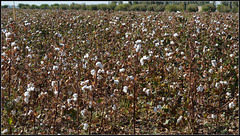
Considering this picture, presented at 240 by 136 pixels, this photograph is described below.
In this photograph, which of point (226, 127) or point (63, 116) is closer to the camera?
point (226, 127)

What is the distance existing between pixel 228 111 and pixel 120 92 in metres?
1.83

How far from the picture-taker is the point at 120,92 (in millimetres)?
4160

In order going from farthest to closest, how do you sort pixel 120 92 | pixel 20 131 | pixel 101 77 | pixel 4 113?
pixel 120 92
pixel 4 113
pixel 20 131
pixel 101 77

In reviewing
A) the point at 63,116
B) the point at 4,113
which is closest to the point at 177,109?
the point at 63,116

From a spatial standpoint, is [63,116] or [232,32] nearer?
[63,116]

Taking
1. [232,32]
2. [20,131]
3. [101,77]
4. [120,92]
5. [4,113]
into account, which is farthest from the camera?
[232,32]

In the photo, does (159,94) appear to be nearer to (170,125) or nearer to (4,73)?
(170,125)

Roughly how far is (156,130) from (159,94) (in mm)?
962

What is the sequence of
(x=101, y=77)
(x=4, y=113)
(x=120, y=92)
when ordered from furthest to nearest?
(x=120, y=92), (x=4, y=113), (x=101, y=77)

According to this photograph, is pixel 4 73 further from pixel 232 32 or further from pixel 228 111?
pixel 232 32

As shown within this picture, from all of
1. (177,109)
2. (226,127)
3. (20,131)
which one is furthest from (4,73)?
(226,127)

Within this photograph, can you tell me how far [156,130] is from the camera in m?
3.41

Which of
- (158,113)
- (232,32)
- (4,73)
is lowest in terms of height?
(158,113)

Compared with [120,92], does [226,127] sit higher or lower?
lower
